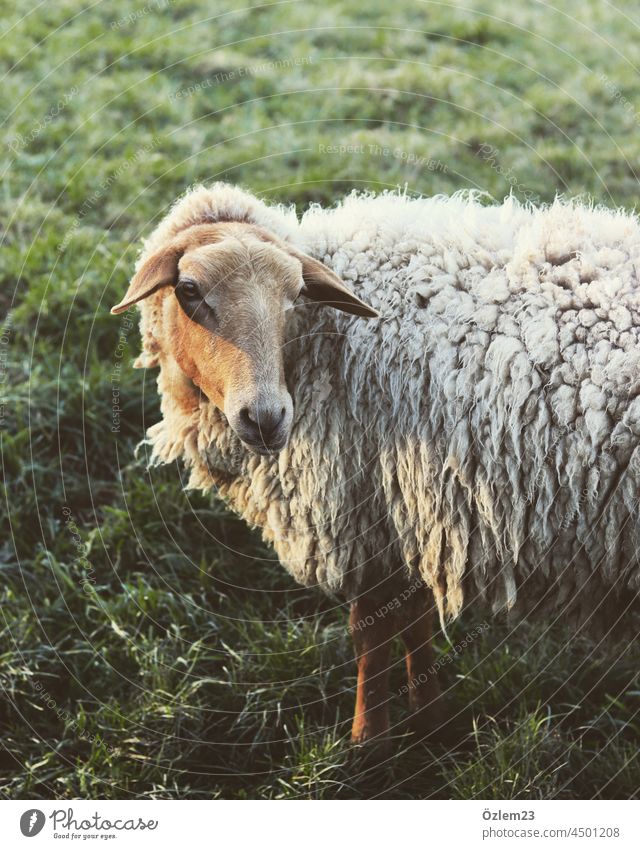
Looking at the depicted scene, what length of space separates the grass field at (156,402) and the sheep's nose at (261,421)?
3.80ft

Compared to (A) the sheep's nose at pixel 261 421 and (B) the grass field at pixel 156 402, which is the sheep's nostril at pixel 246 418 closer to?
(A) the sheep's nose at pixel 261 421

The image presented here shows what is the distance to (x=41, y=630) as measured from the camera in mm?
3549

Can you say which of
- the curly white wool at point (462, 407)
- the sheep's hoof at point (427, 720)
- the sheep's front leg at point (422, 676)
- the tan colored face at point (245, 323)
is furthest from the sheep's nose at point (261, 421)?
the sheep's hoof at point (427, 720)

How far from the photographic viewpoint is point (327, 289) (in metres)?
2.76

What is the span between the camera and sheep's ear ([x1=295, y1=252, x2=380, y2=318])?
2.73m

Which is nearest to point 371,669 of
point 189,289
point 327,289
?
point 327,289

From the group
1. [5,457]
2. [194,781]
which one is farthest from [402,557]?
[5,457]

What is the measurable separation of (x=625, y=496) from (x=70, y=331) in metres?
2.93

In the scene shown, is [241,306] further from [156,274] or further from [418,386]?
[418,386]

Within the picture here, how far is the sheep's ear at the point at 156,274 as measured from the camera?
2625mm
